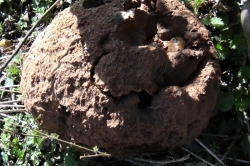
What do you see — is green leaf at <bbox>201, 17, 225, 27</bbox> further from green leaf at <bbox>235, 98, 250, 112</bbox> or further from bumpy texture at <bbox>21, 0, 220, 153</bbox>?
Result: green leaf at <bbox>235, 98, 250, 112</bbox>

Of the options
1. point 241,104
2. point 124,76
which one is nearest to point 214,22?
point 241,104

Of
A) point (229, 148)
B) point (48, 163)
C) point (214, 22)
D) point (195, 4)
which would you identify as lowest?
point (48, 163)

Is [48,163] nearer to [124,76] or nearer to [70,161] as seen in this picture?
[70,161]

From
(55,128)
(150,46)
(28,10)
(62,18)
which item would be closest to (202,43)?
(150,46)

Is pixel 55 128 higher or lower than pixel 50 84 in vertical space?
lower

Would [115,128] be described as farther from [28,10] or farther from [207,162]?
[28,10]

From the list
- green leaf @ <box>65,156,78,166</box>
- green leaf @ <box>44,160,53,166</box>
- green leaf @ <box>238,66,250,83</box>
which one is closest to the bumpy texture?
green leaf @ <box>65,156,78,166</box>

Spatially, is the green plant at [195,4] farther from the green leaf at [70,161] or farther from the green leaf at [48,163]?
the green leaf at [48,163]

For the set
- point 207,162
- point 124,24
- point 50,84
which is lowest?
point 207,162
